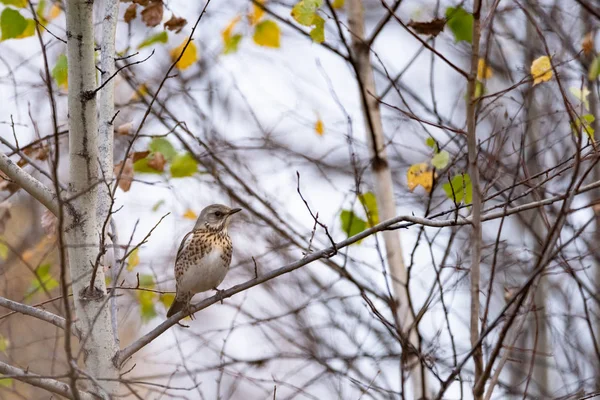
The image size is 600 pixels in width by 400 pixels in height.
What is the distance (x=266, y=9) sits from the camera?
5.41 meters

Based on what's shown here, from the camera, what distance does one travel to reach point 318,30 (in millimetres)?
4477

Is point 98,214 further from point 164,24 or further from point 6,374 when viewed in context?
point 164,24

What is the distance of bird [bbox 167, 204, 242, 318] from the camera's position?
557cm

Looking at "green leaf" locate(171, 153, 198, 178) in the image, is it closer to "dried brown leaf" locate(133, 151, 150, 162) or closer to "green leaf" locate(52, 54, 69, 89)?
"dried brown leaf" locate(133, 151, 150, 162)

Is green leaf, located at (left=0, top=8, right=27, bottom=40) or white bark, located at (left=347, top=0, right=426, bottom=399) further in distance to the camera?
white bark, located at (left=347, top=0, right=426, bottom=399)

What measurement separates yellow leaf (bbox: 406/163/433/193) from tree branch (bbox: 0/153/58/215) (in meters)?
2.18

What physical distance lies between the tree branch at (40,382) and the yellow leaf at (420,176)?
232 centimetres

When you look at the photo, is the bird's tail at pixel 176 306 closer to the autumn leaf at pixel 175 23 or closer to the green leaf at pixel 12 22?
the autumn leaf at pixel 175 23

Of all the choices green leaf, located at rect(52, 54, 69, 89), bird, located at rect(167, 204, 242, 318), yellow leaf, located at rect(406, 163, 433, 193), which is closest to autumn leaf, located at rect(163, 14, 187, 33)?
green leaf, located at rect(52, 54, 69, 89)

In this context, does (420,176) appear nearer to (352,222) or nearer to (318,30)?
(352,222)

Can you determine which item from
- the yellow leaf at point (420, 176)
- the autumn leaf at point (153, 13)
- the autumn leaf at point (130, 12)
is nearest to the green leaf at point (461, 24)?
the yellow leaf at point (420, 176)

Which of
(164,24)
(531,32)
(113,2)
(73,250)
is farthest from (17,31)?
(531,32)

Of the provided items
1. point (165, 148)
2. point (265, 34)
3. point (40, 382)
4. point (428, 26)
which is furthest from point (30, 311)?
point (265, 34)

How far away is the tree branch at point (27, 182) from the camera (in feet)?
11.0
